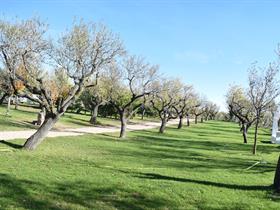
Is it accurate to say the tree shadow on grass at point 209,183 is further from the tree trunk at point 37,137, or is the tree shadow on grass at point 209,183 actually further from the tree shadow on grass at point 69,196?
the tree trunk at point 37,137

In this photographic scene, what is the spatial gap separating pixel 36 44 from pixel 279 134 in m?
40.2

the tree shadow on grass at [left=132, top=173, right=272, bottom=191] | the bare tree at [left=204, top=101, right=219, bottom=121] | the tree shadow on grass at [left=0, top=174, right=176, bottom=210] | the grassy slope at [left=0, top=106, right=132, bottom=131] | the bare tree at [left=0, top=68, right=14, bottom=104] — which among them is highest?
the bare tree at [left=204, top=101, right=219, bottom=121]

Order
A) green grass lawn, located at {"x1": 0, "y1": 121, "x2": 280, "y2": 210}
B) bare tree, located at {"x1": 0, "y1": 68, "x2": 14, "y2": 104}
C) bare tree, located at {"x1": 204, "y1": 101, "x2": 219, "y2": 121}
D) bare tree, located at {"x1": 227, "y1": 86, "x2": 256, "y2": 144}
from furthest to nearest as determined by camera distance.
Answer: bare tree, located at {"x1": 204, "y1": 101, "x2": 219, "y2": 121}
bare tree, located at {"x1": 227, "y1": 86, "x2": 256, "y2": 144}
bare tree, located at {"x1": 0, "y1": 68, "x2": 14, "y2": 104}
green grass lawn, located at {"x1": 0, "y1": 121, "x2": 280, "y2": 210}

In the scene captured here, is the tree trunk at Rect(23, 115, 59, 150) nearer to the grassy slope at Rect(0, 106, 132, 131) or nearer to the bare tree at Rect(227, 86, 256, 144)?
the grassy slope at Rect(0, 106, 132, 131)

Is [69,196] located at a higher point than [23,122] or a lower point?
lower

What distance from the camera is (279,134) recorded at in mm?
52656

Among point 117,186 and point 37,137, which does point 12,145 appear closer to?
point 37,137

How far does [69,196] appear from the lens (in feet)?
32.2

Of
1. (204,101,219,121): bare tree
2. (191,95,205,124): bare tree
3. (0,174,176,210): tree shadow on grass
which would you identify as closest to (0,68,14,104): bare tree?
(0,174,176,210): tree shadow on grass

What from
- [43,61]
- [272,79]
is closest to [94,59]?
[43,61]

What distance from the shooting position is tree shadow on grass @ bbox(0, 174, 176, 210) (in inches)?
352

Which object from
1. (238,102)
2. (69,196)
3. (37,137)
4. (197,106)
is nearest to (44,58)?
(37,137)

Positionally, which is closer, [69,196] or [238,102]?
[69,196]

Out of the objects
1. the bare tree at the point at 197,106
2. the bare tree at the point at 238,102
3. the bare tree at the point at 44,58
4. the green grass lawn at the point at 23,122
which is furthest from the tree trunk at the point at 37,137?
the bare tree at the point at 197,106
